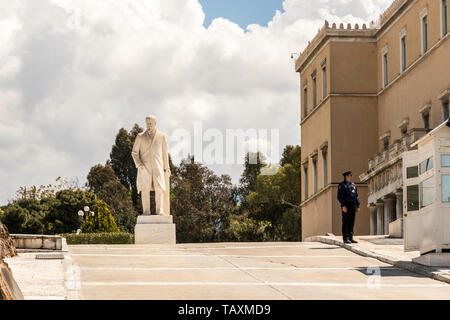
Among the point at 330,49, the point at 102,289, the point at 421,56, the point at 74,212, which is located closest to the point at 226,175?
the point at 74,212

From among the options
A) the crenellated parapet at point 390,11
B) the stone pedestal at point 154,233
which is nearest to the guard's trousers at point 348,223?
the stone pedestal at point 154,233

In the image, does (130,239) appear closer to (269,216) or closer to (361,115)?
(361,115)

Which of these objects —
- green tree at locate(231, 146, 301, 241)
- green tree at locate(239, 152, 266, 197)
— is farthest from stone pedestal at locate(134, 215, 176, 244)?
green tree at locate(239, 152, 266, 197)

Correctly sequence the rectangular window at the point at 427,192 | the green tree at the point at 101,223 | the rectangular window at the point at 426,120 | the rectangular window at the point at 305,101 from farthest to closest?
the rectangular window at the point at 305,101, the green tree at the point at 101,223, the rectangular window at the point at 426,120, the rectangular window at the point at 427,192

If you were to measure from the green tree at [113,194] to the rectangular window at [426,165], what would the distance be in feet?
193

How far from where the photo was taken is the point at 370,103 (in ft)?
159

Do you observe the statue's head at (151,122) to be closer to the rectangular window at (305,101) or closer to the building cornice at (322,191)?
the building cornice at (322,191)

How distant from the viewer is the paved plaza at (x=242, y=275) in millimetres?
14516

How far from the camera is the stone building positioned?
129 feet

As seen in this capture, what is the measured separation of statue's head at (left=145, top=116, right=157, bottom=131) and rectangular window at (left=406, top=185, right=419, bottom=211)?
11.8m

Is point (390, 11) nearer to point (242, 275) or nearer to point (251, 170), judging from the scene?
point (242, 275)

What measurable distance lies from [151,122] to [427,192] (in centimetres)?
1288

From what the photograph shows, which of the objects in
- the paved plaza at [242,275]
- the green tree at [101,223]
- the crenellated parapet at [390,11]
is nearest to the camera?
the paved plaza at [242,275]

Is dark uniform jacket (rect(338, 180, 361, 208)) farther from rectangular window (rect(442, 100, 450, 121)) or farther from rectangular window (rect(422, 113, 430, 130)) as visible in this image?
rectangular window (rect(422, 113, 430, 130))
